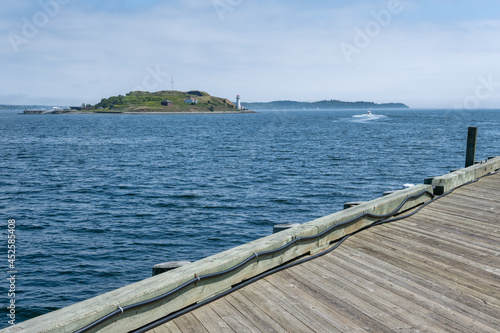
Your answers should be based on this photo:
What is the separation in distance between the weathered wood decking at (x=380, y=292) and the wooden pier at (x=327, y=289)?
11 mm

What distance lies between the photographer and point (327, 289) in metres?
4.72

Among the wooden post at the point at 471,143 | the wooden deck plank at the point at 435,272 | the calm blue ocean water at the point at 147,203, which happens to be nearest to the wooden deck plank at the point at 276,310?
the wooden deck plank at the point at 435,272

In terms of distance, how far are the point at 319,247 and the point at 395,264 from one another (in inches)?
41.9

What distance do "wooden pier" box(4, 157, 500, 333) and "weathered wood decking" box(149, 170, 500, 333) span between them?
0.4 inches

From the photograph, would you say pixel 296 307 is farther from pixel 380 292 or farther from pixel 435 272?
pixel 435 272

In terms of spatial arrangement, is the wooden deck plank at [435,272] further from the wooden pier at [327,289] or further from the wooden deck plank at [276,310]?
the wooden deck plank at [276,310]

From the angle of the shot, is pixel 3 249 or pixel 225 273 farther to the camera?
pixel 3 249

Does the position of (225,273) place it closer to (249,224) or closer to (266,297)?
(266,297)

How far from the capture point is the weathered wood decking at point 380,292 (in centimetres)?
399

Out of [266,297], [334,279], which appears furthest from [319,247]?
[266,297]

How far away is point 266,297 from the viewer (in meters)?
4.49

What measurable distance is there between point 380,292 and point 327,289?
606mm

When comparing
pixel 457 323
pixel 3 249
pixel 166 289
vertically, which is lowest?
pixel 3 249

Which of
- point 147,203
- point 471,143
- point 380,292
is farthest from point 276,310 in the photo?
point 147,203
